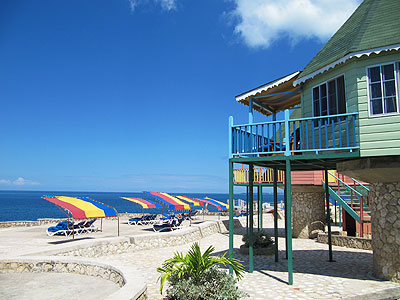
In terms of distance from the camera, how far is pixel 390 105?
8391 mm

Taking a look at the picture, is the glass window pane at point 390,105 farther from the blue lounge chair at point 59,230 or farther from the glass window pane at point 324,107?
the blue lounge chair at point 59,230

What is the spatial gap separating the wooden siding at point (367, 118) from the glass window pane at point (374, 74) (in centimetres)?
13

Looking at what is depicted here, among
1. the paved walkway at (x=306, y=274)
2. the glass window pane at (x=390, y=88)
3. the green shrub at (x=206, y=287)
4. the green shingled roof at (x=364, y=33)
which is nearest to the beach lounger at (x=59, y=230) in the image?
the paved walkway at (x=306, y=274)

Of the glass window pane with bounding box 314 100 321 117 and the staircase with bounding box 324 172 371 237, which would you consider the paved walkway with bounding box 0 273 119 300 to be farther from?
the staircase with bounding box 324 172 371 237

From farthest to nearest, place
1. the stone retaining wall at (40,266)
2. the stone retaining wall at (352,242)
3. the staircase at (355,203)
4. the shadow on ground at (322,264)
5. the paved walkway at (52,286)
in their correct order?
1. the staircase at (355,203)
2. the stone retaining wall at (352,242)
3. the shadow on ground at (322,264)
4. the stone retaining wall at (40,266)
5. the paved walkway at (52,286)

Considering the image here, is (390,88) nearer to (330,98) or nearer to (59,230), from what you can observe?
(330,98)

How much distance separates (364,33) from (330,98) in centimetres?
191

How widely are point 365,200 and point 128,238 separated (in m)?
11.6

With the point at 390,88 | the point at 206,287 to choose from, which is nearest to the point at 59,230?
the point at 206,287

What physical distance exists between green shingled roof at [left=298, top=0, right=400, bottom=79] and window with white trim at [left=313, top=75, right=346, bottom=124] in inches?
23.2

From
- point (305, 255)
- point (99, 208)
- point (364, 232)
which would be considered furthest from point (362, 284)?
point (99, 208)

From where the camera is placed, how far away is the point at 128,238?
14.6m

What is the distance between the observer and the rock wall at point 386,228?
8.78 metres

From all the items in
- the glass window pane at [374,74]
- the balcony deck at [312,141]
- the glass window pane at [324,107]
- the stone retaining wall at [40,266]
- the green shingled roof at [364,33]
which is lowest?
the stone retaining wall at [40,266]
